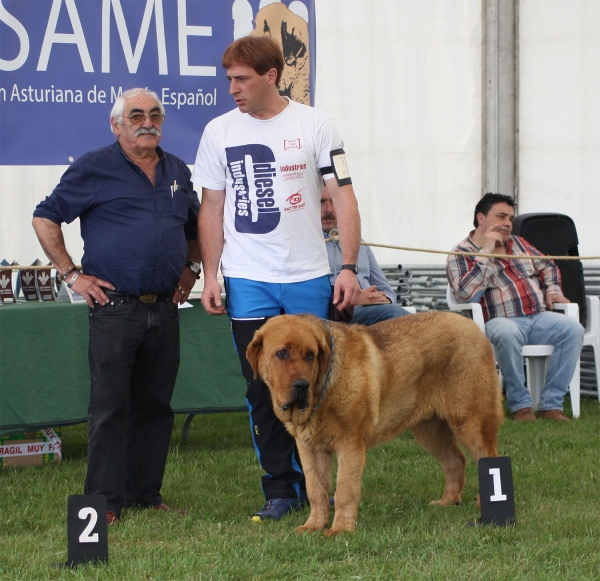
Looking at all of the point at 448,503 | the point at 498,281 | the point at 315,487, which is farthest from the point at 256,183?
the point at 498,281

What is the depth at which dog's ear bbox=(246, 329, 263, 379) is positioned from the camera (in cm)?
378

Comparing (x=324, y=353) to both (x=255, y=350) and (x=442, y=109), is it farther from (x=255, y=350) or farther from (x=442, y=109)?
(x=442, y=109)

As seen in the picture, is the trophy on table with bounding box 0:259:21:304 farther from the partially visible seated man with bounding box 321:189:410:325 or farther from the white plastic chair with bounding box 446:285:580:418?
the white plastic chair with bounding box 446:285:580:418

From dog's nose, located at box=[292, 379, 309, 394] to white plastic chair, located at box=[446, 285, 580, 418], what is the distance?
3.81m

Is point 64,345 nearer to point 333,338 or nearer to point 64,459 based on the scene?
point 64,459

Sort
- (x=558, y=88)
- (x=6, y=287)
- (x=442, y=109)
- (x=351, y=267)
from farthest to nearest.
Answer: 1. (x=558, y=88)
2. (x=442, y=109)
3. (x=6, y=287)
4. (x=351, y=267)

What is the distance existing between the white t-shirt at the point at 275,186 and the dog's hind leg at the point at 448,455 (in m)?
1.04

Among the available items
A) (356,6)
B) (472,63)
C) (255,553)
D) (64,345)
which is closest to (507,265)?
(472,63)

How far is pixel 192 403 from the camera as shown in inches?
236

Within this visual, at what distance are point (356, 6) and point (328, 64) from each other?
571 millimetres

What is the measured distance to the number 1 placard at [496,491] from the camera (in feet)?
12.5

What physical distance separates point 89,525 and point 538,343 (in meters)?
4.82

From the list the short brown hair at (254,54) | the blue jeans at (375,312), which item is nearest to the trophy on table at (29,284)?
the blue jeans at (375,312)

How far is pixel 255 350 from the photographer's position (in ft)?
12.5
